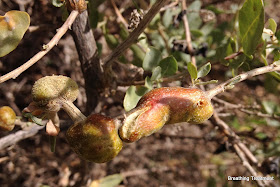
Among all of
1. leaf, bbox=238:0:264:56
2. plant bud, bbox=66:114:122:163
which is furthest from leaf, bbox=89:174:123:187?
leaf, bbox=238:0:264:56

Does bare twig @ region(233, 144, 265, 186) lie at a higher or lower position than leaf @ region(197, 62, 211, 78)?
lower

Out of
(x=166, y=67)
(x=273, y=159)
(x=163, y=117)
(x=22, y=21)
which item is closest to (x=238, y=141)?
(x=273, y=159)

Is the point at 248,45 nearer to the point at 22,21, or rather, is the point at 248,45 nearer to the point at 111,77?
the point at 111,77

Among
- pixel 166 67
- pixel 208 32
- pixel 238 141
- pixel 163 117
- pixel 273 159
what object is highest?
pixel 163 117

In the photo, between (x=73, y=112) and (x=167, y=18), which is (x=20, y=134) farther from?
(x=167, y=18)

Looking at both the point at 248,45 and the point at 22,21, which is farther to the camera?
the point at 248,45

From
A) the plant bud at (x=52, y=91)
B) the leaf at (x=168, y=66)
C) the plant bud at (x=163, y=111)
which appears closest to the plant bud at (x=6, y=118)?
the plant bud at (x=52, y=91)

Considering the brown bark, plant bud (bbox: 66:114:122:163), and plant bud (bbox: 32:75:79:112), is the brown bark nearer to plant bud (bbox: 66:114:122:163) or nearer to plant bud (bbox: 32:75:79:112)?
plant bud (bbox: 32:75:79:112)
